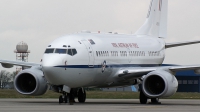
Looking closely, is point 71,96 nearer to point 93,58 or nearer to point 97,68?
point 97,68

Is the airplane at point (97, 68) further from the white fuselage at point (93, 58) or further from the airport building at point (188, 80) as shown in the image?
the airport building at point (188, 80)

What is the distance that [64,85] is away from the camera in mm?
37750

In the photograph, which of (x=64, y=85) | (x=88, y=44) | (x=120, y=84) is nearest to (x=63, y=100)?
(x=64, y=85)

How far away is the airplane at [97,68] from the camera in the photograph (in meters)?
37.3

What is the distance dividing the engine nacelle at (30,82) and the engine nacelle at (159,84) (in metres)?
6.43

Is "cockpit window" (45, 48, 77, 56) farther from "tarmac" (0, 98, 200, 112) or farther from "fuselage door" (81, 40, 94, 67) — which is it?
"tarmac" (0, 98, 200, 112)

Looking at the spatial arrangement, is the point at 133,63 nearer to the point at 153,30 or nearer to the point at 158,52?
the point at 158,52

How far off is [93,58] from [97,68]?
72cm

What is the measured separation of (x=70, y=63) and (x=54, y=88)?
205 cm

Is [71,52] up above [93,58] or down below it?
above

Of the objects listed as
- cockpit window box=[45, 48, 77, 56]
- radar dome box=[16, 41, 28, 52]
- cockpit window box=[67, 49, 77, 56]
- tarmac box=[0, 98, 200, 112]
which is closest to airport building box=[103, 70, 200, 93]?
radar dome box=[16, 41, 28, 52]

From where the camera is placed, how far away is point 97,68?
39781 millimetres
